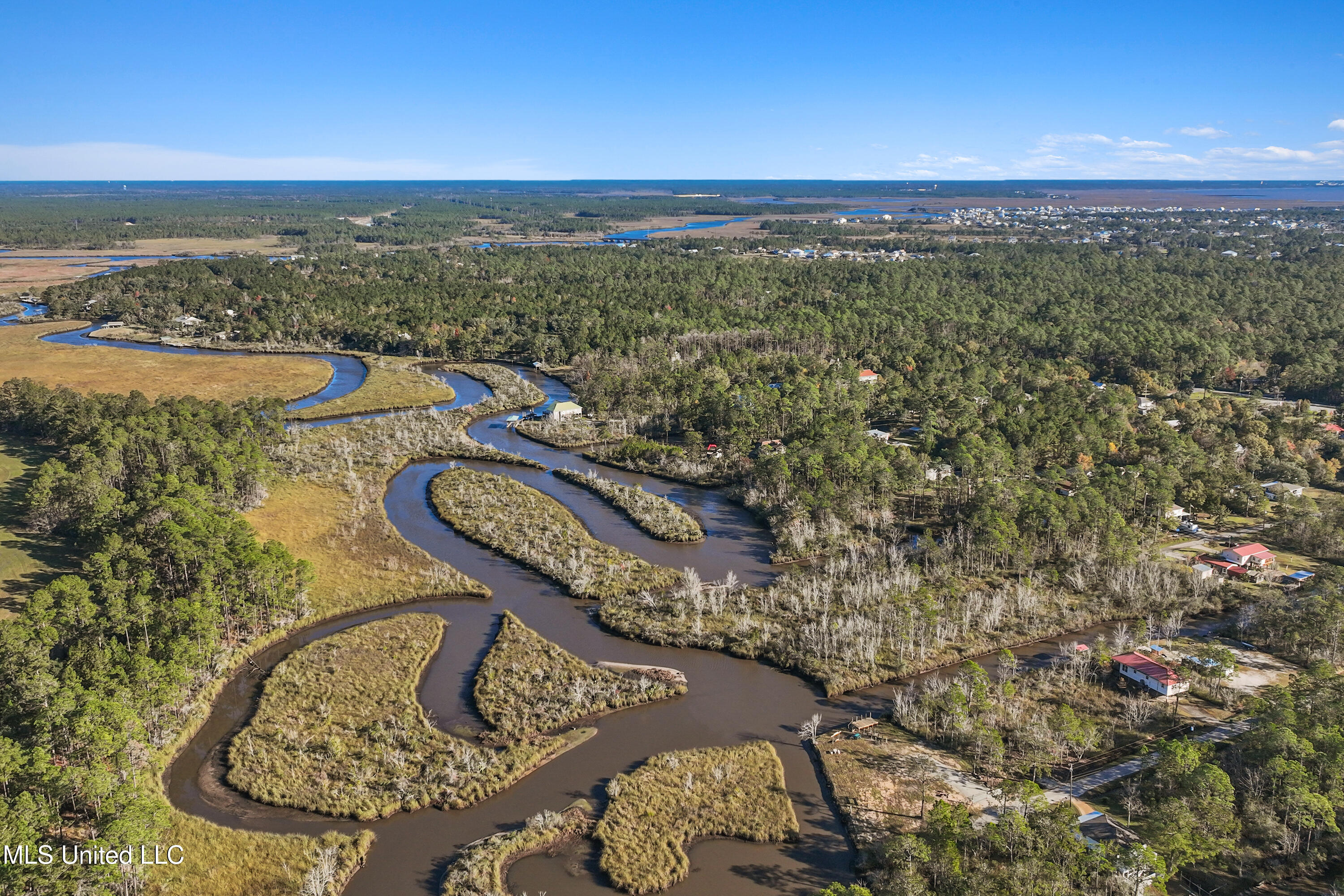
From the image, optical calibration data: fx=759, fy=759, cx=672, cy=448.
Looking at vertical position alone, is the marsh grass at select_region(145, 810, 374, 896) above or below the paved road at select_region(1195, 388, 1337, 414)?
below

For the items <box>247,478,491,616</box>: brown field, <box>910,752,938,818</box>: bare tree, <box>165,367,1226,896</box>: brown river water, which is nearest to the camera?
<box>165,367,1226,896</box>: brown river water

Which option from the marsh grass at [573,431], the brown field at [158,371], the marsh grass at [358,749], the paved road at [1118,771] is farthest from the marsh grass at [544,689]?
the brown field at [158,371]

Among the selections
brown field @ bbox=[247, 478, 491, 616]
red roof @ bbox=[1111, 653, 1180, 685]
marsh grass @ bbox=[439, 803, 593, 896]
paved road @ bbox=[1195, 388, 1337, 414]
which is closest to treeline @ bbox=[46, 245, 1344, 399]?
paved road @ bbox=[1195, 388, 1337, 414]

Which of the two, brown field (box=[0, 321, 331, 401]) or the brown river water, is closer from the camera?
the brown river water

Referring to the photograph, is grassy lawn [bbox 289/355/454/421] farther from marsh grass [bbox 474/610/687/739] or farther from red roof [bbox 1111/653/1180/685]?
red roof [bbox 1111/653/1180/685]

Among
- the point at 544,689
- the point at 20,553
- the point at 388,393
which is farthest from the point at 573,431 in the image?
the point at 544,689
